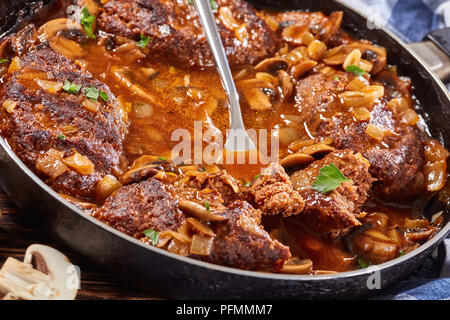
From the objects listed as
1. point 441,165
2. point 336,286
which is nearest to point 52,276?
point 336,286

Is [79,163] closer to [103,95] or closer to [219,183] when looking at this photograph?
[103,95]

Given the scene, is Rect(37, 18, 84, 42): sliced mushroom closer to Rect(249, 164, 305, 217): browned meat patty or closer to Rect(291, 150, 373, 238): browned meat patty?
Rect(249, 164, 305, 217): browned meat patty

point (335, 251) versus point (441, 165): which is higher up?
point (441, 165)

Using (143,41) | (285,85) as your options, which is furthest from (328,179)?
(143,41)

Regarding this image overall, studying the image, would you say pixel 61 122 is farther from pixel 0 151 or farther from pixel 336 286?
pixel 336 286

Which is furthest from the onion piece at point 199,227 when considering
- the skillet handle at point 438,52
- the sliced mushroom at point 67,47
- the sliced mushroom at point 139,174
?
the skillet handle at point 438,52

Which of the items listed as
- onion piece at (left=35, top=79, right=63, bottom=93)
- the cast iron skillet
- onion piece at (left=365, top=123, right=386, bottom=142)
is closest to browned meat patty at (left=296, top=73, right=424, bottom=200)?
onion piece at (left=365, top=123, right=386, bottom=142)
